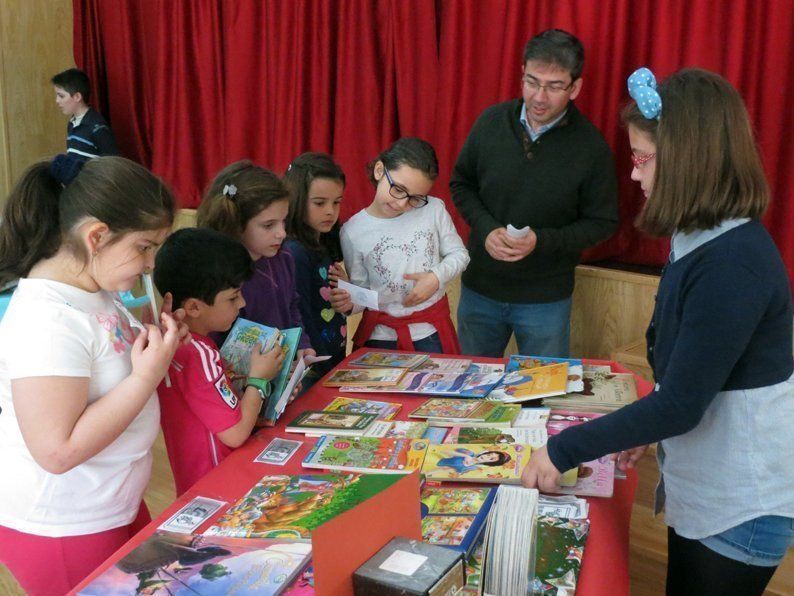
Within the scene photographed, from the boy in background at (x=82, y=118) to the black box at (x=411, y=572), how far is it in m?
4.60

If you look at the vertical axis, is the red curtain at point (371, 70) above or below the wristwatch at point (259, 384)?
above

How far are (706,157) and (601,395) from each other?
77 cm

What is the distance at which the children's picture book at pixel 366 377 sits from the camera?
1986 mm

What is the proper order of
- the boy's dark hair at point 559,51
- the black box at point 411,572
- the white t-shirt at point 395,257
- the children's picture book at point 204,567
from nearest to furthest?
the black box at point 411,572
the children's picture book at point 204,567
the white t-shirt at point 395,257
the boy's dark hair at point 559,51

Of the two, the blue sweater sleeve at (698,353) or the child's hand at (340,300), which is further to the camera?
the child's hand at (340,300)

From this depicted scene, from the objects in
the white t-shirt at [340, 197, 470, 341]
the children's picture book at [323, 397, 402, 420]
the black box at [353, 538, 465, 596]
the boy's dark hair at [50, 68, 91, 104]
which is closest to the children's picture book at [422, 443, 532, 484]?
the children's picture book at [323, 397, 402, 420]

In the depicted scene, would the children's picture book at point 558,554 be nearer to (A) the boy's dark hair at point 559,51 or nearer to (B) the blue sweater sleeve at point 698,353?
(B) the blue sweater sleeve at point 698,353

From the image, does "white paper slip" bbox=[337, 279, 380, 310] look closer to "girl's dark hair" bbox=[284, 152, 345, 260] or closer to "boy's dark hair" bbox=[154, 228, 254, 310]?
"girl's dark hair" bbox=[284, 152, 345, 260]

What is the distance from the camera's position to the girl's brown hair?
1.25 m

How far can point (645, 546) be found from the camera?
2.57 m

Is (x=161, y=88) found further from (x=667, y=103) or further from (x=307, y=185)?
(x=667, y=103)

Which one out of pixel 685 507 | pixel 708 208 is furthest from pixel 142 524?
pixel 708 208

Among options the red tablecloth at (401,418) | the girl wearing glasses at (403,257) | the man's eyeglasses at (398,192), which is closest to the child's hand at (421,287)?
the girl wearing glasses at (403,257)

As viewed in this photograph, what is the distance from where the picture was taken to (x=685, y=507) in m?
1.38
